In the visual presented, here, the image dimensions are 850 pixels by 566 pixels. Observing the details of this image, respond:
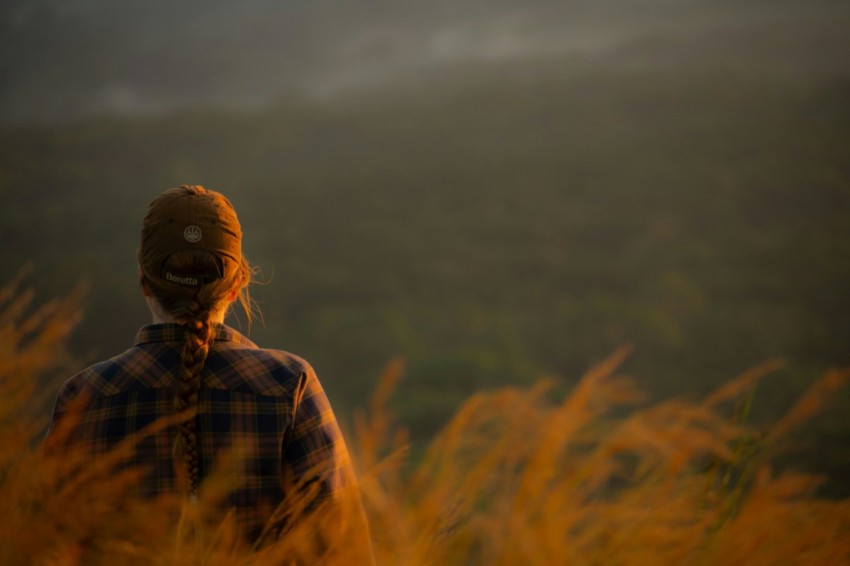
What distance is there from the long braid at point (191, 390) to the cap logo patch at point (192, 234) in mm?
144

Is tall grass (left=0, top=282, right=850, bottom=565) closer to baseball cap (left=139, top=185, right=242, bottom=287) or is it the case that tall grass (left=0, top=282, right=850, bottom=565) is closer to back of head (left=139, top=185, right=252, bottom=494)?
back of head (left=139, top=185, right=252, bottom=494)

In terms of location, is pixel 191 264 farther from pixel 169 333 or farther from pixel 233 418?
pixel 233 418

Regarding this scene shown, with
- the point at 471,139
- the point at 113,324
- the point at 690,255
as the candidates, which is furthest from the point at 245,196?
the point at 690,255

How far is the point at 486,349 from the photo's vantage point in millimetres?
95562

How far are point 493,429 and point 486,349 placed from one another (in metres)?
94.6

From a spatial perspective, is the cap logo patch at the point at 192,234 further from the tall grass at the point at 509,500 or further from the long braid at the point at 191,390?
the tall grass at the point at 509,500

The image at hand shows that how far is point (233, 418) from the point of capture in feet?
Result: 4.90

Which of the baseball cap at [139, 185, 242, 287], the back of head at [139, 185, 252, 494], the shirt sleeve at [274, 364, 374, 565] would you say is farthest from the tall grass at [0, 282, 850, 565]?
the baseball cap at [139, 185, 242, 287]

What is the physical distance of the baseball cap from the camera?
1.51 metres

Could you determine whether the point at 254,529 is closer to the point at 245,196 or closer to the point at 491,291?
the point at 491,291

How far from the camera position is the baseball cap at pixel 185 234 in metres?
1.51

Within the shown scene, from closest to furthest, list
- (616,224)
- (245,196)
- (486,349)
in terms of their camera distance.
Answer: (486,349) → (616,224) → (245,196)

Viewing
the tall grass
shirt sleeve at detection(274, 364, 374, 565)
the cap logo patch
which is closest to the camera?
the tall grass

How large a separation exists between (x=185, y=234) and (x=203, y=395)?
Answer: 1.04 feet
